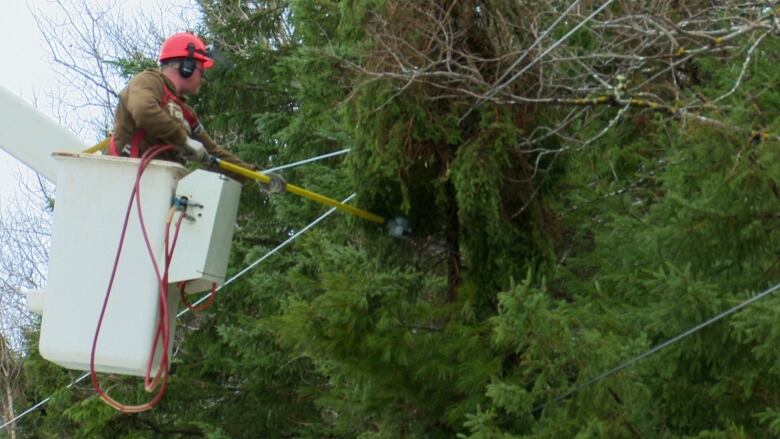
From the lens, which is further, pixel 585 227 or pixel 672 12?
pixel 585 227

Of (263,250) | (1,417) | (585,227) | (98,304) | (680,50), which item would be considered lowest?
(1,417)

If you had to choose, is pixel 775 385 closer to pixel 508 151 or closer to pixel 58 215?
pixel 508 151

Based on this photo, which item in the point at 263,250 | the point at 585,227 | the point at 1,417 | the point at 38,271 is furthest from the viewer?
the point at 38,271

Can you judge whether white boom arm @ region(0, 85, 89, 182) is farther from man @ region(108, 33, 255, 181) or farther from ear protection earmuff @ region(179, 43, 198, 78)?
ear protection earmuff @ region(179, 43, 198, 78)

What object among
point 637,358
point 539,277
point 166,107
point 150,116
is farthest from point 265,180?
point 637,358

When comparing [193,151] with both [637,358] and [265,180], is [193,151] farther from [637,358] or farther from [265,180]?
[637,358]

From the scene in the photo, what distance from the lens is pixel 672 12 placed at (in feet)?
24.6

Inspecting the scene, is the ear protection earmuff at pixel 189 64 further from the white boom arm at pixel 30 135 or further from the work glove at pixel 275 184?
the white boom arm at pixel 30 135

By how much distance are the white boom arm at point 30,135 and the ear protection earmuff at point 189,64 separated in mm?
992

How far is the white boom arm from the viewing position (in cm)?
713

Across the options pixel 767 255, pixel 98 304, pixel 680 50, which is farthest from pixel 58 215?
pixel 767 255

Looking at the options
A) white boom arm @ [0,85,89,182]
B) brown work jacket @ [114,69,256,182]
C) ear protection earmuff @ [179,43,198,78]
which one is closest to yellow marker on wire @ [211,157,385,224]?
brown work jacket @ [114,69,256,182]

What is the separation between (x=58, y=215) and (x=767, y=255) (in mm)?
3511

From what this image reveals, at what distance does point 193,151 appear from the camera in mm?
6227
